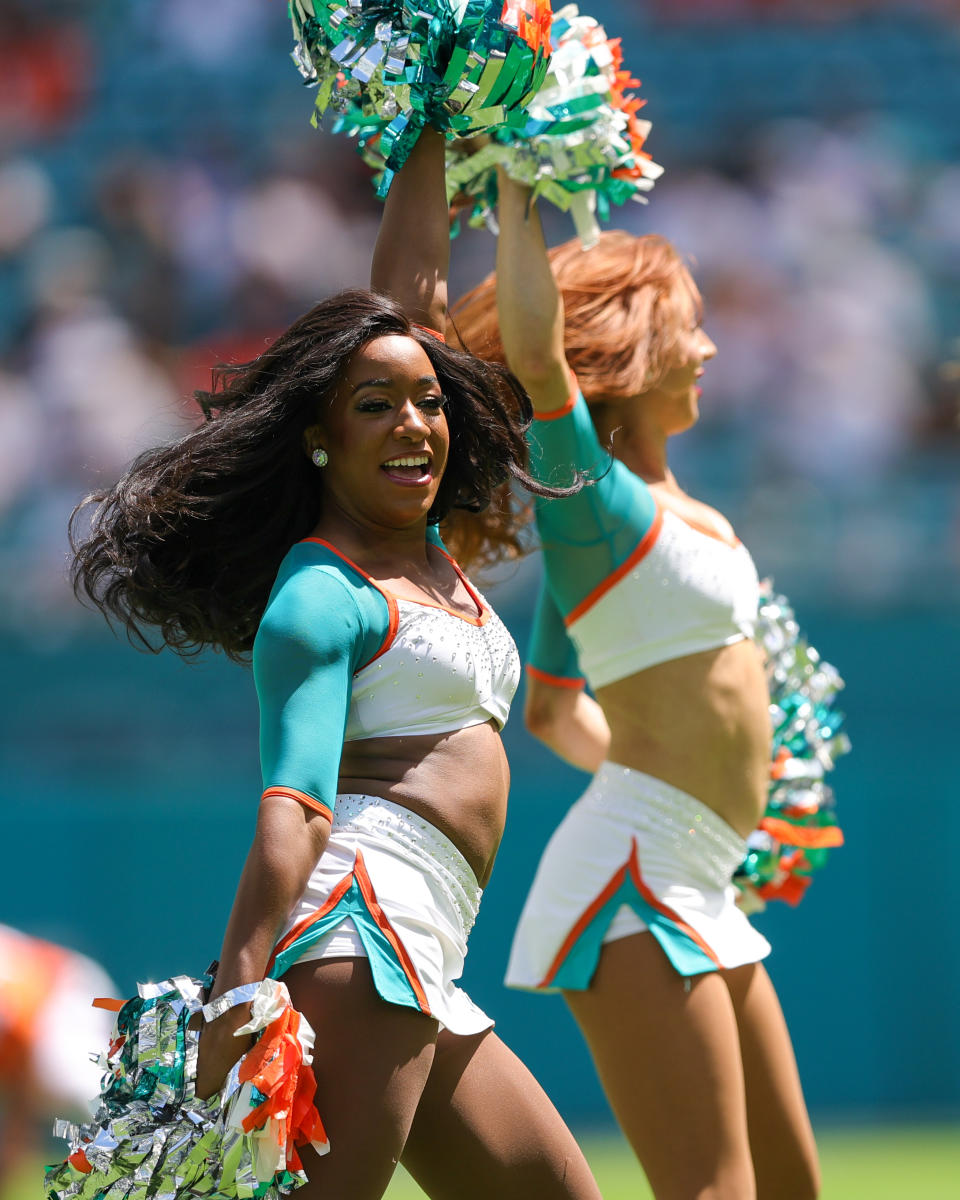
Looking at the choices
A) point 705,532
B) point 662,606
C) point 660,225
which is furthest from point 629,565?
point 660,225

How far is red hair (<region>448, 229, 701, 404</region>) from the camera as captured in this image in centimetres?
334

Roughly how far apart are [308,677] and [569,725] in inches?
63.1

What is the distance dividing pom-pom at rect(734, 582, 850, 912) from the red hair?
0.57 m

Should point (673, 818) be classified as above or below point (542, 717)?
below

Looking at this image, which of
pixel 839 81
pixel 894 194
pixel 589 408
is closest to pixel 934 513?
A: pixel 894 194

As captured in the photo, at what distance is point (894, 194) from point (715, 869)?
7.10m

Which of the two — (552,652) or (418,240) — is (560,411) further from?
(552,652)

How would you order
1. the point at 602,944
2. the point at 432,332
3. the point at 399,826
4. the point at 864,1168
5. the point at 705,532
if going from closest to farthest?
1. the point at 399,826
2. the point at 432,332
3. the point at 602,944
4. the point at 705,532
5. the point at 864,1168

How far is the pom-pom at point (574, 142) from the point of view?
3098mm

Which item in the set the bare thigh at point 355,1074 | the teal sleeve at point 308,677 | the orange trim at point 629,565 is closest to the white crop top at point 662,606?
the orange trim at point 629,565

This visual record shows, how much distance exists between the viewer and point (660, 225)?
929cm

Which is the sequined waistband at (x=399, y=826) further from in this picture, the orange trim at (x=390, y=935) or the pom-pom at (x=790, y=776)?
the pom-pom at (x=790, y=776)

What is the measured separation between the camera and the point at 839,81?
9.66 meters

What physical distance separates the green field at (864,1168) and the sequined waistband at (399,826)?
11.2ft
